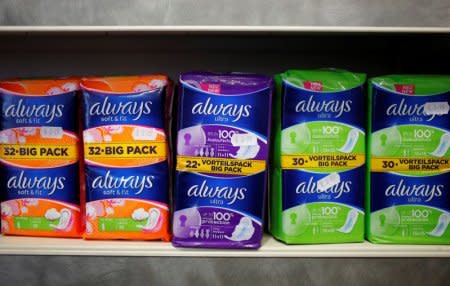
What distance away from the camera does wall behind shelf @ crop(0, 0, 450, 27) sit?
104cm

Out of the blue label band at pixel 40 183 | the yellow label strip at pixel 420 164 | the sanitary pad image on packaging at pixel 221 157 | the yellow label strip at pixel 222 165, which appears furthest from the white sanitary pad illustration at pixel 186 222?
the yellow label strip at pixel 420 164

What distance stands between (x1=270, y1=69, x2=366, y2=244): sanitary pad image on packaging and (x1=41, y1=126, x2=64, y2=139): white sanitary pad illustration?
61 cm

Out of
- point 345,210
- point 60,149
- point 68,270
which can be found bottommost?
point 68,270

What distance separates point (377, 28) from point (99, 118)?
77 cm

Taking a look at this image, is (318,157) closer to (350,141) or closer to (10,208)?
(350,141)

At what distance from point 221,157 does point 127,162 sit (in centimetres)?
26

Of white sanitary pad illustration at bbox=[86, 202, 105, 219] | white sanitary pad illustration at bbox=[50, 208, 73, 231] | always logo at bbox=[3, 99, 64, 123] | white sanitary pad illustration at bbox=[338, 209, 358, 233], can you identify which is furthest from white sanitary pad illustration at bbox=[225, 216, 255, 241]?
always logo at bbox=[3, 99, 64, 123]

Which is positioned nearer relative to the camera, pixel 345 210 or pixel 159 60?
pixel 345 210

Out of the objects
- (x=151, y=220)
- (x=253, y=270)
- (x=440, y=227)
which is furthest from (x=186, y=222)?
(x=440, y=227)

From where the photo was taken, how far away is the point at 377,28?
1034mm

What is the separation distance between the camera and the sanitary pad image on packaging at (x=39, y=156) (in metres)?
1.13

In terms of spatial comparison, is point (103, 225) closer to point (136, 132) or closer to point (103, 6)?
point (136, 132)

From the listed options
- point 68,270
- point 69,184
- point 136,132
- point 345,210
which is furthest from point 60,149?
point 345,210

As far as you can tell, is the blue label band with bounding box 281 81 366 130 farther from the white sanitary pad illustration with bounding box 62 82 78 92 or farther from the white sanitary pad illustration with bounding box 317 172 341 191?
the white sanitary pad illustration with bounding box 62 82 78 92
